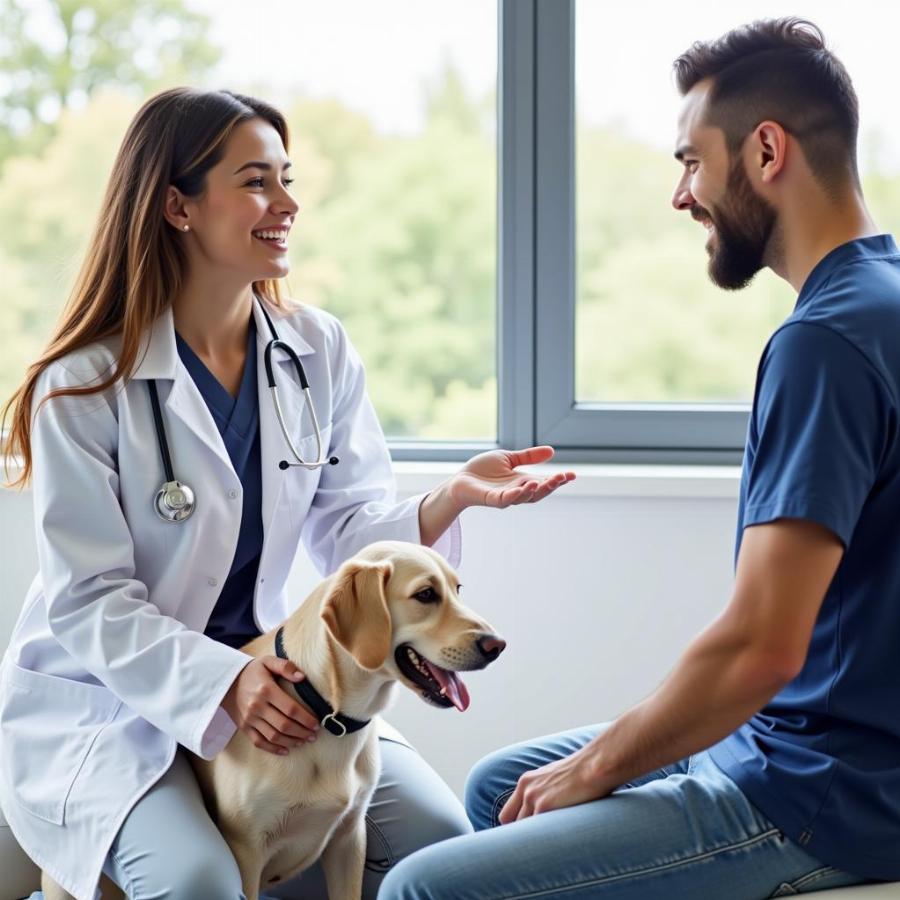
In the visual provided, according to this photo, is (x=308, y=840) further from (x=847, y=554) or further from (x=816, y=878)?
(x=847, y=554)

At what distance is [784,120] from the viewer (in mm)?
1388

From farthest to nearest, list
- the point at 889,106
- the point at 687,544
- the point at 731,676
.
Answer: the point at 889,106, the point at 687,544, the point at 731,676

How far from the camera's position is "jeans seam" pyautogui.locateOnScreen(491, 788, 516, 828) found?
1645 mm

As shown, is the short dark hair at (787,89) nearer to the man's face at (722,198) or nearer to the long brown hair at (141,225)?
the man's face at (722,198)

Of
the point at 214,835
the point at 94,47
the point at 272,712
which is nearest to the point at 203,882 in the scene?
the point at 214,835

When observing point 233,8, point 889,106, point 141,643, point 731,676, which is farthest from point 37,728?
point 889,106

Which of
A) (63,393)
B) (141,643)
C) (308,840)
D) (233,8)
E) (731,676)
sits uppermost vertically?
(233,8)

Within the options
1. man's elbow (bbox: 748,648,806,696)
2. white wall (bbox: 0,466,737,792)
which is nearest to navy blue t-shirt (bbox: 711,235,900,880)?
man's elbow (bbox: 748,648,806,696)

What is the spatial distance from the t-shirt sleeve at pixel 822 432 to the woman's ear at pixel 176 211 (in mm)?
992

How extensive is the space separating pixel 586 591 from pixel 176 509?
3.18 feet

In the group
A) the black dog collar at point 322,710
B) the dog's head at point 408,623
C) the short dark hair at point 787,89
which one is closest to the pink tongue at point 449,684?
the dog's head at point 408,623

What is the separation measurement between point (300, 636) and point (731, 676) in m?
0.62

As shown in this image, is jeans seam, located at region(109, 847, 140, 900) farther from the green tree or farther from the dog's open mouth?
the green tree

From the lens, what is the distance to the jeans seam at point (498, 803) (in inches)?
64.7
